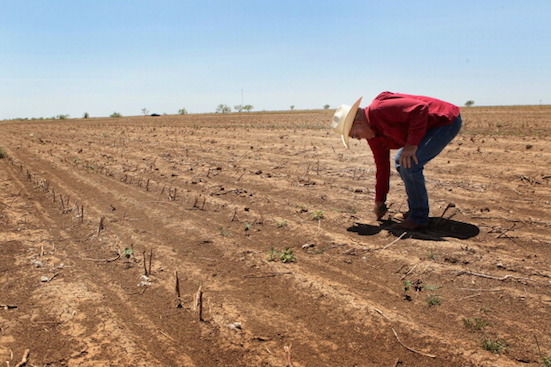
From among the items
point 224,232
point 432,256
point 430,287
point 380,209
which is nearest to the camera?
point 430,287

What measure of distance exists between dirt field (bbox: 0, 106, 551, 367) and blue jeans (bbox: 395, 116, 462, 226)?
266 millimetres

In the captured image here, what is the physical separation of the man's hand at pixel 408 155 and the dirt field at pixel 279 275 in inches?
29.2

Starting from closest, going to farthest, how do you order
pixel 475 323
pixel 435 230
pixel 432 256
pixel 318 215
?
1. pixel 475 323
2. pixel 432 256
3. pixel 435 230
4. pixel 318 215

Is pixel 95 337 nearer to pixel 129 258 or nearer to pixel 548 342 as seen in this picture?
pixel 129 258

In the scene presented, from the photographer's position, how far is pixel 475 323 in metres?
2.61

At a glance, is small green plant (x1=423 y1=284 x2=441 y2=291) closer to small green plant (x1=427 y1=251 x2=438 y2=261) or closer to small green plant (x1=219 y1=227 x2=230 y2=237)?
small green plant (x1=427 y1=251 x2=438 y2=261)

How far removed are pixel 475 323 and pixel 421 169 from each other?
1.87m

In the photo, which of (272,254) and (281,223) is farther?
(281,223)

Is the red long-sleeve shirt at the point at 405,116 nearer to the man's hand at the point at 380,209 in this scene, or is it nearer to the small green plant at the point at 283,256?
the man's hand at the point at 380,209

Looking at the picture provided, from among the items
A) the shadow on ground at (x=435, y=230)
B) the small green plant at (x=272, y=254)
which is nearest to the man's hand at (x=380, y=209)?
the shadow on ground at (x=435, y=230)

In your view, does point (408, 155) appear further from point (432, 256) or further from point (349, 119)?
point (432, 256)

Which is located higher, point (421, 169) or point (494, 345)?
point (421, 169)

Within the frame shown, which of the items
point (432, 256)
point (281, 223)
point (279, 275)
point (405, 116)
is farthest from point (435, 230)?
point (279, 275)

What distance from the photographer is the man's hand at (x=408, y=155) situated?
3.92m
